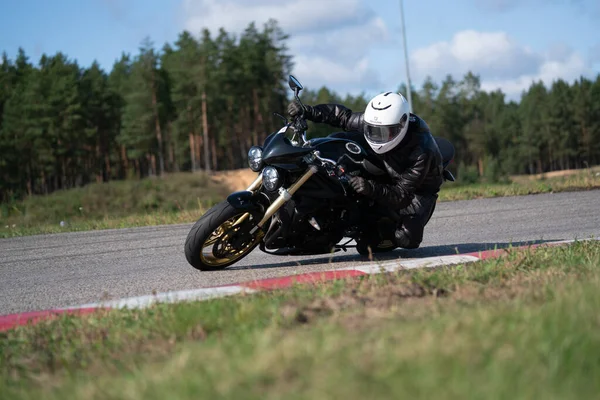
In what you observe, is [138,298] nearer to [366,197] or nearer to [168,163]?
[366,197]

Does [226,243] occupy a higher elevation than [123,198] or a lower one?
higher

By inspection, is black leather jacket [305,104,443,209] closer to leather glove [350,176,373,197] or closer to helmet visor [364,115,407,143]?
leather glove [350,176,373,197]

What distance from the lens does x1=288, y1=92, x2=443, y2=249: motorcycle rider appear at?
21.9 ft

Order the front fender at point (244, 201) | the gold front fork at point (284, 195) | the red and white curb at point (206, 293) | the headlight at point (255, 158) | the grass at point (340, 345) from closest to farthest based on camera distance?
the grass at point (340, 345) < the red and white curb at point (206, 293) < the front fender at point (244, 201) < the gold front fork at point (284, 195) < the headlight at point (255, 158)

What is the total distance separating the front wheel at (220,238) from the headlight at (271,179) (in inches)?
13.6

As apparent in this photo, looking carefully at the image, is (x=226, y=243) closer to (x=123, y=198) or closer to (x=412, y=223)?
(x=412, y=223)

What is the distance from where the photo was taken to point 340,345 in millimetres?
3080

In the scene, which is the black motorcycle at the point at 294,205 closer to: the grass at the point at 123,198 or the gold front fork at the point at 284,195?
the gold front fork at the point at 284,195

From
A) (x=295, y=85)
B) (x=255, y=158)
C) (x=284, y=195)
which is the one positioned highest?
(x=295, y=85)

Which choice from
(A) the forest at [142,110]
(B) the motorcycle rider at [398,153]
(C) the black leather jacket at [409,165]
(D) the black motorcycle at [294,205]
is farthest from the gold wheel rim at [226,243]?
(A) the forest at [142,110]

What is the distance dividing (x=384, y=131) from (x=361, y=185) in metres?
0.56

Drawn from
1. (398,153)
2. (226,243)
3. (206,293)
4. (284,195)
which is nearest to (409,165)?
(398,153)

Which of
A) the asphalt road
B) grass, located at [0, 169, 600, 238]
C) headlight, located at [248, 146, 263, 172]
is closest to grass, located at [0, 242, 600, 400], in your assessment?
the asphalt road

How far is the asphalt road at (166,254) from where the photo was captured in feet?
20.8
